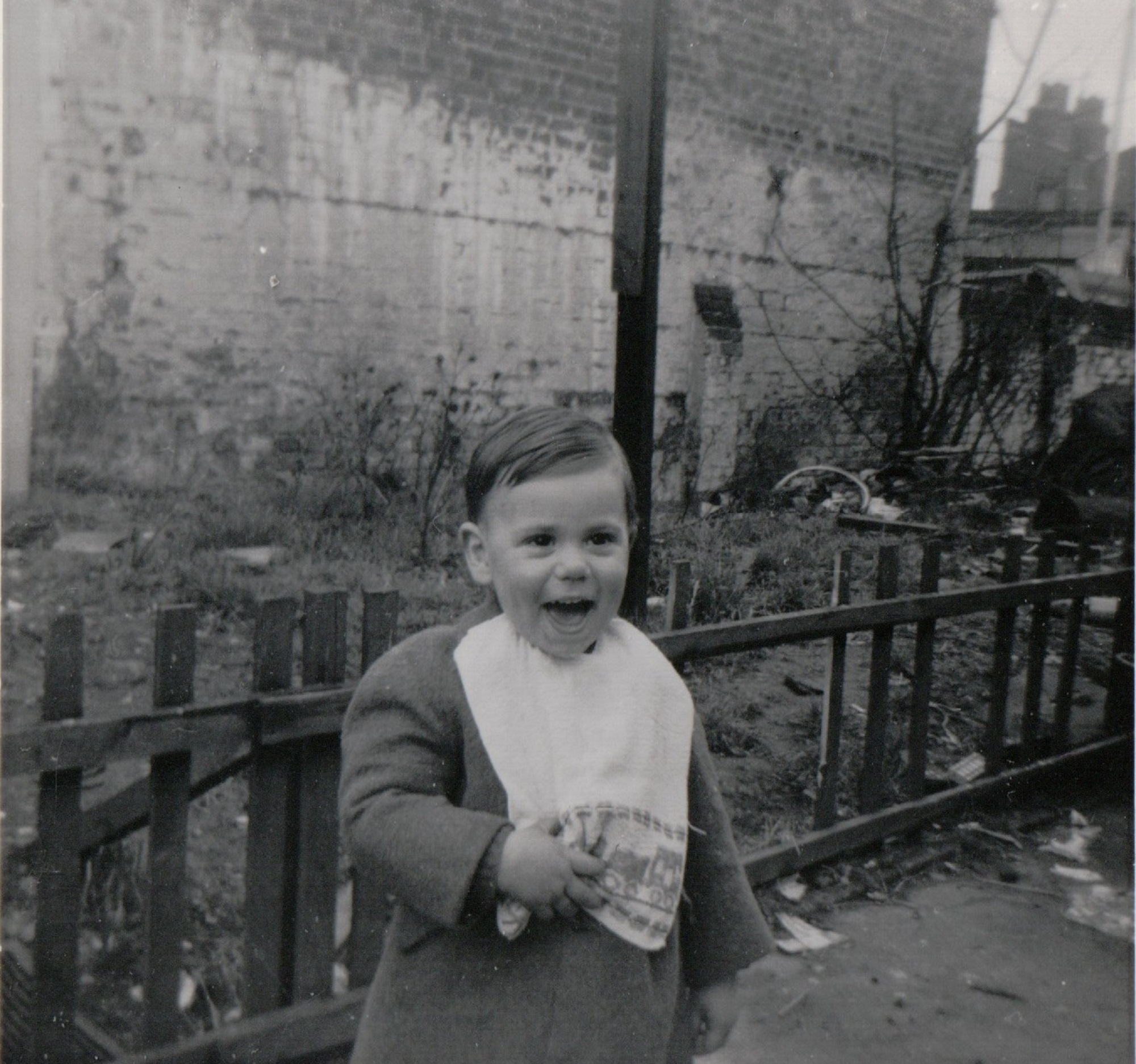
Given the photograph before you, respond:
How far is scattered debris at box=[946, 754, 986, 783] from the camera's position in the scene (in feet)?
12.9

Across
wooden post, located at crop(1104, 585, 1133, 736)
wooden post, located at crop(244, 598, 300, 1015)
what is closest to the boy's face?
wooden post, located at crop(244, 598, 300, 1015)

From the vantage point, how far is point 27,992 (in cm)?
197

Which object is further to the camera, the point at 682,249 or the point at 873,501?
the point at 682,249

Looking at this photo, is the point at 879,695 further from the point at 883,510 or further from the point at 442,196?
the point at 442,196

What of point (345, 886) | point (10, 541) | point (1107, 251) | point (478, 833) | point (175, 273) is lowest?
point (345, 886)

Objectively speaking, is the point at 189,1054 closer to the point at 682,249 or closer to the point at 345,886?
the point at 345,886

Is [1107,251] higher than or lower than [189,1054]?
higher

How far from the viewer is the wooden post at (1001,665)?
148 inches

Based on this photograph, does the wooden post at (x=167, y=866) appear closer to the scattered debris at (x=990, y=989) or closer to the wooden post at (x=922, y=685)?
the scattered debris at (x=990, y=989)

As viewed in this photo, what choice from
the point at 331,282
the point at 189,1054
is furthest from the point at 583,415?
the point at 331,282

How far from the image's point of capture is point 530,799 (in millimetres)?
1305

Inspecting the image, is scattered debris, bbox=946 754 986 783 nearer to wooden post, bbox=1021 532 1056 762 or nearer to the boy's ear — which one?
wooden post, bbox=1021 532 1056 762

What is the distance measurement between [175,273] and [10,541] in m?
1.22

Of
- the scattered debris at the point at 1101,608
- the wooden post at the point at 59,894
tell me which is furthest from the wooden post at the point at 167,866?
the scattered debris at the point at 1101,608
